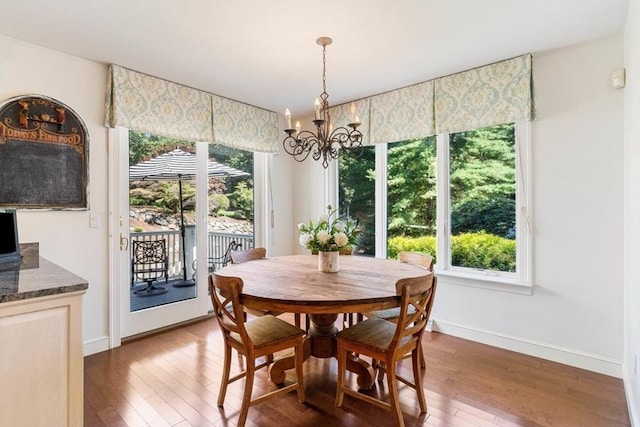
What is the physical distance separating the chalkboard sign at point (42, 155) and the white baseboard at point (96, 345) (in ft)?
3.77

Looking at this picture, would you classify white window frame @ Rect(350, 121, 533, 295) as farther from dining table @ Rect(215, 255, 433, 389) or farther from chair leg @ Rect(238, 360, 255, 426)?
chair leg @ Rect(238, 360, 255, 426)

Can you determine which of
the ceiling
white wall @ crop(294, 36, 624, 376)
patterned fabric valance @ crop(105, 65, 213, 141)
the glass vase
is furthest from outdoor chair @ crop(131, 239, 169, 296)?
white wall @ crop(294, 36, 624, 376)

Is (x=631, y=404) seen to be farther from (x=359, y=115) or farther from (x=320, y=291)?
(x=359, y=115)

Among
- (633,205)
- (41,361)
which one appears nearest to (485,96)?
(633,205)

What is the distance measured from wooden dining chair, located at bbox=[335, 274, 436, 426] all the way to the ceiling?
1723 mm

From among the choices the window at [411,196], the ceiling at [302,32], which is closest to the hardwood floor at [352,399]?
the window at [411,196]

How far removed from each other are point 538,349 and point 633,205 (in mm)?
1434

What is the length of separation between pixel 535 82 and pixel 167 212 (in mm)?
3633

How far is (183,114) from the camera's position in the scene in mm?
3361

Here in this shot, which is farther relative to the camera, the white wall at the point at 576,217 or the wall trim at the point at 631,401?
the white wall at the point at 576,217

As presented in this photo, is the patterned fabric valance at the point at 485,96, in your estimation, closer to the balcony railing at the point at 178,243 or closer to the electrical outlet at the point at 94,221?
the balcony railing at the point at 178,243

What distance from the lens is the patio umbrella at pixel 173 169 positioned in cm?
325

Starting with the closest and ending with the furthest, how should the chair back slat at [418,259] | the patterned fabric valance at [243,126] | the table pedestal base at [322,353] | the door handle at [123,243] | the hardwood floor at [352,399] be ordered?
1. the hardwood floor at [352,399]
2. the table pedestal base at [322,353]
3. the chair back slat at [418,259]
4. the door handle at [123,243]
5. the patterned fabric valance at [243,126]

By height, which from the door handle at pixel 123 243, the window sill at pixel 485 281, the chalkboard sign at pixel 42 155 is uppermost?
the chalkboard sign at pixel 42 155
